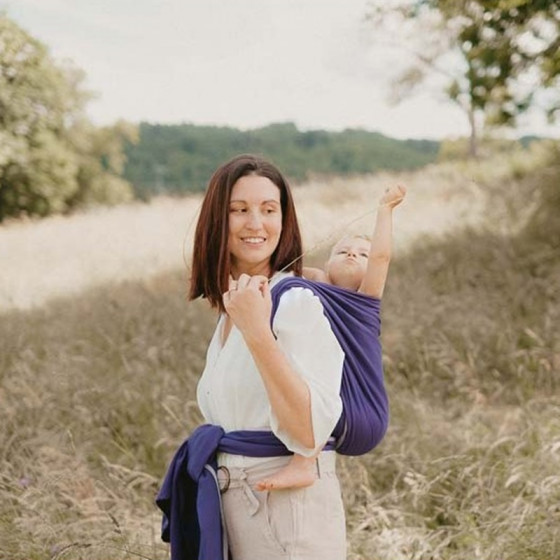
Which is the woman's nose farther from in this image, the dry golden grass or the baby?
the dry golden grass

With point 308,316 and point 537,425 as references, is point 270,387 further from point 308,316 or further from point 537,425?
point 537,425

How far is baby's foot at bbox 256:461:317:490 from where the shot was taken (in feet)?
5.30

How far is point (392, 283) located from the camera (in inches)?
311

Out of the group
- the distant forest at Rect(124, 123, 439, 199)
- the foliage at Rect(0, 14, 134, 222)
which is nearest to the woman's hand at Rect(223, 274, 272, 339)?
the foliage at Rect(0, 14, 134, 222)

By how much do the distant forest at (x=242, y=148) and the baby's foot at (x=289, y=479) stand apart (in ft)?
119

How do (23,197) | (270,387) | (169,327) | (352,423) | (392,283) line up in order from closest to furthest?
(270,387)
(352,423)
(169,327)
(392,283)
(23,197)

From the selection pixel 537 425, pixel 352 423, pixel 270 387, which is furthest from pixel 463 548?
pixel 270 387

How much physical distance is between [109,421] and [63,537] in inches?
63.4

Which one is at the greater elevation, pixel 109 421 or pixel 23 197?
pixel 23 197

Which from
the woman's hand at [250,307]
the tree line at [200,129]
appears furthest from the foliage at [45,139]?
the woman's hand at [250,307]

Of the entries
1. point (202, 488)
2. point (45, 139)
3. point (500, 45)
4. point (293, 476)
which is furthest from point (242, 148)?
point (293, 476)

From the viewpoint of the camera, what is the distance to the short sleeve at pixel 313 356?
→ 155 centimetres

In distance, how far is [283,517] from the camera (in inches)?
65.2

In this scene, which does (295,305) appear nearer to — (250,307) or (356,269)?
(250,307)
